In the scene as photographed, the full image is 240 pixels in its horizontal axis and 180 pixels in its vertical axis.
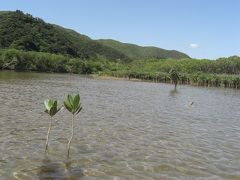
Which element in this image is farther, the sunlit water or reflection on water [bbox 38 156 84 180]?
the sunlit water

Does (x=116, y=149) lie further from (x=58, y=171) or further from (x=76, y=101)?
(x=58, y=171)

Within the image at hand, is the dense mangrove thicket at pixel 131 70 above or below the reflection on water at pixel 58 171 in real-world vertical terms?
above

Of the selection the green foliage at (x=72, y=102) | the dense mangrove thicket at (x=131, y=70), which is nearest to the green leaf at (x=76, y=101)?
the green foliage at (x=72, y=102)

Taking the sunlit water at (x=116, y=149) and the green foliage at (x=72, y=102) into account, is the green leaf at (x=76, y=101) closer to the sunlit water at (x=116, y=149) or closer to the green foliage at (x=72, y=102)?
the green foliage at (x=72, y=102)

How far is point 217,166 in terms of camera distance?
1490 cm

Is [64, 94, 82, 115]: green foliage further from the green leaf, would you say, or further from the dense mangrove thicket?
the dense mangrove thicket

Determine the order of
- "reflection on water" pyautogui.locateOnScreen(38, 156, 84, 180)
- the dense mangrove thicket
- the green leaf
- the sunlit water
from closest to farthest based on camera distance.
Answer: "reflection on water" pyautogui.locateOnScreen(38, 156, 84, 180), the sunlit water, the green leaf, the dense mangrove thicket

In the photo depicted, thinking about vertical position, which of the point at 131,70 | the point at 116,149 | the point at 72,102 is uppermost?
the point at 131,70

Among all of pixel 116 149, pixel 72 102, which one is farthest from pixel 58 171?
pixel 116 149

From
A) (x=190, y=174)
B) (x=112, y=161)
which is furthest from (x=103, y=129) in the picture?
(x=190, y=174)

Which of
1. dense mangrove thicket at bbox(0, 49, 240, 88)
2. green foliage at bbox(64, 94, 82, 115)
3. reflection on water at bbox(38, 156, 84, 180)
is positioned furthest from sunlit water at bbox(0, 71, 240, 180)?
dense mangrove thicket at bbox(0, 49, 240, 88)

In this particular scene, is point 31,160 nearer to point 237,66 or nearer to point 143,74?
point 143,74

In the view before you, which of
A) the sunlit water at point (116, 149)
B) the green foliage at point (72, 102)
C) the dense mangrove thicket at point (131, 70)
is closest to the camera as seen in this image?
the sunlit water at point (116, 149)

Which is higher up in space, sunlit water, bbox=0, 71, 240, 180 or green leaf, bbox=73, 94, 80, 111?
green leaf, bbox=73, 94, 80, 111
